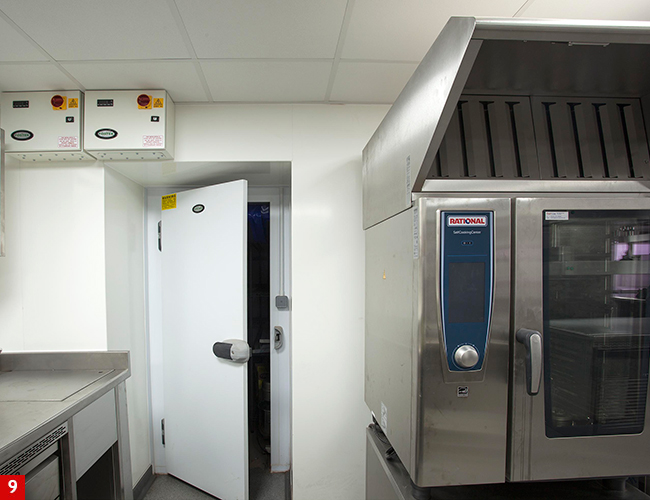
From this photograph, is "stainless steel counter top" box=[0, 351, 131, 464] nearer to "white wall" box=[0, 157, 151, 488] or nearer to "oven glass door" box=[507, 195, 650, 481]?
"white wall" box=[0, 157, 151, 488]

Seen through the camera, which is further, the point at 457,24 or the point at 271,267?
the point at 271,267

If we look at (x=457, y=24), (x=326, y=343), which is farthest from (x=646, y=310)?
(x=326, y=343)

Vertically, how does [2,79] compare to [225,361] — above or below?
above

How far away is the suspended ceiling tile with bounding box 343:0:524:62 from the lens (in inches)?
45.3

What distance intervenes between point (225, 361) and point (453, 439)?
55.5 inches

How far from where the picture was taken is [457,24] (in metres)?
0.81

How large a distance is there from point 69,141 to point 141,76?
0.50 meters

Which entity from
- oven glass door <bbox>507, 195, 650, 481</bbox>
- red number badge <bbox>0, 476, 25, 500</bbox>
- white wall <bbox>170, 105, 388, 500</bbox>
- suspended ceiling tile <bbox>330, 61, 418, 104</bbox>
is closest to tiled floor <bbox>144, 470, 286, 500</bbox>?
white wall <bbox>170, 105, 388, 500</bbox>

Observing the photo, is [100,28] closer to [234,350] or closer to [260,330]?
[234,350]

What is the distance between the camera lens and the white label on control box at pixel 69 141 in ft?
5.48

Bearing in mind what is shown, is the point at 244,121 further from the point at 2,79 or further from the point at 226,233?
the point at 2,79

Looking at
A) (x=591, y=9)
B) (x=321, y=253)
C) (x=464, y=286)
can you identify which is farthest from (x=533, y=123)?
(x=321, y=253)

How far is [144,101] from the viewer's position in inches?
66.3

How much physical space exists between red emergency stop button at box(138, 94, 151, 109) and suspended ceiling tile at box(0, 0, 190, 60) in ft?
0.90
